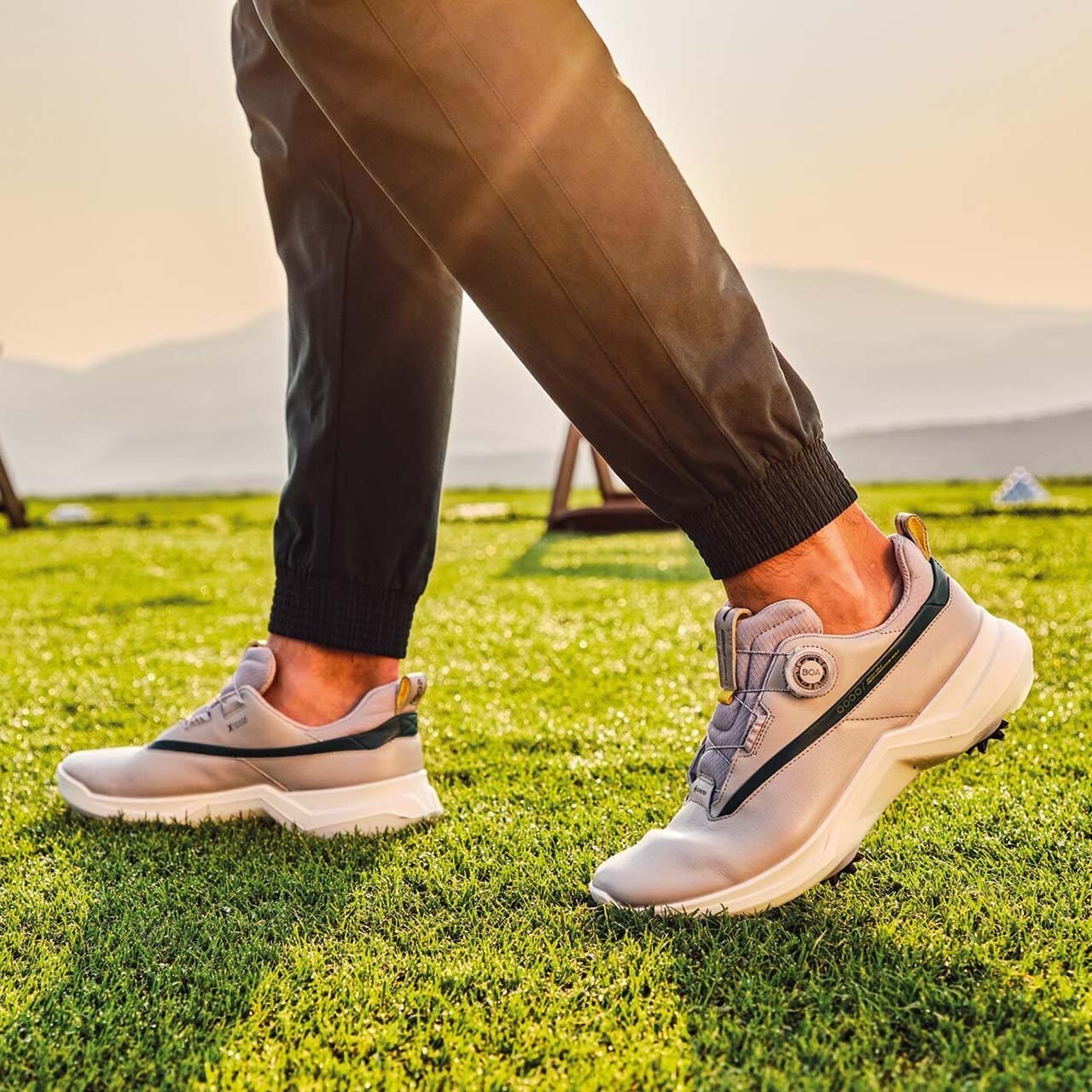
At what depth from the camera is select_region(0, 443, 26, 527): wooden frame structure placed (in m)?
6.50

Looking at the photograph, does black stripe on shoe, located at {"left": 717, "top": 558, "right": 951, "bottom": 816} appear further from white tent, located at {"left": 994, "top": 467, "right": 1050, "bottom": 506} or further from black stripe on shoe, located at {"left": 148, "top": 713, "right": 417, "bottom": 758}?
white tent, located at {"left": 994, "top": 467, "right": 1050, "bottom": 506}

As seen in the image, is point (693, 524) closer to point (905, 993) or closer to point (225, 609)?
point (905, 993)

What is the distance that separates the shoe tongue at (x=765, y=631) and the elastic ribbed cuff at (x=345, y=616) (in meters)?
0.48

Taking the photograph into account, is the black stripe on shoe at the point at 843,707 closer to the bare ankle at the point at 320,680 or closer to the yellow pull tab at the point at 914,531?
the yellow pull tab at the point at 914,531

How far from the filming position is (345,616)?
125 centimetres

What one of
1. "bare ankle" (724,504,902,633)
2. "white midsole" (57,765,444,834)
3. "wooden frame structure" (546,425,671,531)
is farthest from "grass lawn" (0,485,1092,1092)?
"wooden frame structure" (546,425,671,531)

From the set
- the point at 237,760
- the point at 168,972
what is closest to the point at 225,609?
the point at 237,760

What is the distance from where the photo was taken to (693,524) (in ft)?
2.98

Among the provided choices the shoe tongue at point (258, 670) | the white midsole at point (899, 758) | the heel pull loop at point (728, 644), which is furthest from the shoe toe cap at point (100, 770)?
the heel pull loop at point (728, 644)

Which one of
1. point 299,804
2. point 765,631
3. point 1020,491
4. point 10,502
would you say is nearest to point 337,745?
point 299,804

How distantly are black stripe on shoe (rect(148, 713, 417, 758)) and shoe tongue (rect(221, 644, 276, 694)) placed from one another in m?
0.08

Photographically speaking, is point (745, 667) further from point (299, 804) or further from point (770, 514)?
point (299, 804)

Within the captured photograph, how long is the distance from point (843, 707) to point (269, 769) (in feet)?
2.28

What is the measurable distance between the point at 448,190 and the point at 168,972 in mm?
690
